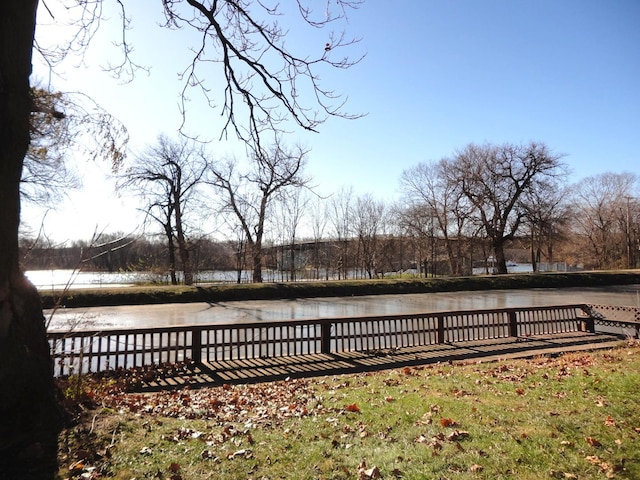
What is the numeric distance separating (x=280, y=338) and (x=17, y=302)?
6587 mm

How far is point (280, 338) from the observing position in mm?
9664

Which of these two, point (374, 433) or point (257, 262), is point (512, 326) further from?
point (257, 262)

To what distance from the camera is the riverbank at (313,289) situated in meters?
23.1

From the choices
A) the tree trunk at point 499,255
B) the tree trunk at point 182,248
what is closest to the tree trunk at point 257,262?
the tree trunk at point 182,248

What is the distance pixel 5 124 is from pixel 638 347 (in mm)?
12260

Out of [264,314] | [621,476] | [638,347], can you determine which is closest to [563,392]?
[621,476]

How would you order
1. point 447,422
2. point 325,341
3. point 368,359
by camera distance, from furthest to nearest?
point 325,341, point 368,359, point 447,422

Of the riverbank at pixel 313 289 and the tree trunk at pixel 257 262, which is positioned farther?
the tree trunk at pixel 257 262

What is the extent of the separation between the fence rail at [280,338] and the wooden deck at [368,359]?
0.39 m

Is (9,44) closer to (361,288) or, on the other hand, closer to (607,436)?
(607,436)

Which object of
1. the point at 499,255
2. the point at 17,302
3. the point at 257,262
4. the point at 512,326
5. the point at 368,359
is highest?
the point at 499,255

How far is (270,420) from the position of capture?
15.1 feet

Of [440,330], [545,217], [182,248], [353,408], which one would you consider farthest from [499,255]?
[353,408]

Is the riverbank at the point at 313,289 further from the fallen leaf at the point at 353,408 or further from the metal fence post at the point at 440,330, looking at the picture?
the fallen leaf at the point at 353,408
